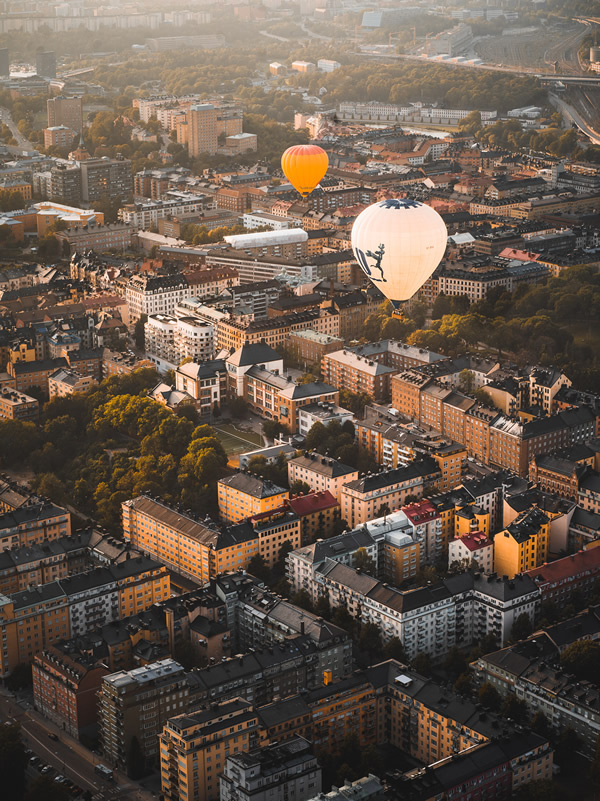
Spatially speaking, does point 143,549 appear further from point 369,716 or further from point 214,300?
point 214,300

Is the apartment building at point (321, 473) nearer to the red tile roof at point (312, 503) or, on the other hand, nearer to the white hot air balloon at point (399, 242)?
the red tile roof at point (312, 503)

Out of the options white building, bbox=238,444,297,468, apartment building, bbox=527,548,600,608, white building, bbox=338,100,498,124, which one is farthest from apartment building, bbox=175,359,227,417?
white building, bbox=338,100,498,124

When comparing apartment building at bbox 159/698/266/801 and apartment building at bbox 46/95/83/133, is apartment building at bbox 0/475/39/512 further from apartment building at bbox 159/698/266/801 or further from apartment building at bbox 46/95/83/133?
apartment building at bbox 46/95/83/133

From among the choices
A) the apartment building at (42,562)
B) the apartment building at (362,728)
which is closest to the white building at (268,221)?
the apartment building at (42,562)

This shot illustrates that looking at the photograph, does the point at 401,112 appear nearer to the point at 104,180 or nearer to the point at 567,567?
the point at 104,180

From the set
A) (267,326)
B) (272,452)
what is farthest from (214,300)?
(272,452)

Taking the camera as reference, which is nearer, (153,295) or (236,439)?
(236,439)

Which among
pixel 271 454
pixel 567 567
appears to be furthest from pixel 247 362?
pixel 567 567
